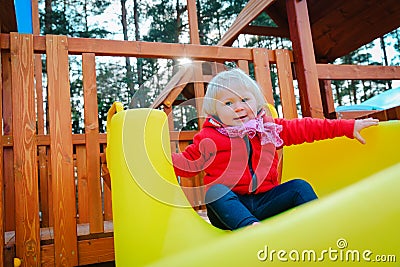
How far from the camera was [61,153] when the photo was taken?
1.50 m

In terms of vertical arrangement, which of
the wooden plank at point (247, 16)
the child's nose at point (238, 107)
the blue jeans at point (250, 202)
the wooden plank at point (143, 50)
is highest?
the wooden plank at point (247, 16)

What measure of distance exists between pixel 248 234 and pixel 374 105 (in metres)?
3.37

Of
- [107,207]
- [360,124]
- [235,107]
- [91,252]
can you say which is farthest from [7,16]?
[360,124]

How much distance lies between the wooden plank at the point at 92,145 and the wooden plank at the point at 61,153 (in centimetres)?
8

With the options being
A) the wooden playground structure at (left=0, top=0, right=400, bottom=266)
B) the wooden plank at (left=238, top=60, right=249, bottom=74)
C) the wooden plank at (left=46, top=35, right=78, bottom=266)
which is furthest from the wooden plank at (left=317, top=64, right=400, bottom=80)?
the wooden plank at (left=46, top=35, right=78, bottom=266)

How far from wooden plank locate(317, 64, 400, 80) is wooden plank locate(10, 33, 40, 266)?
1.44m

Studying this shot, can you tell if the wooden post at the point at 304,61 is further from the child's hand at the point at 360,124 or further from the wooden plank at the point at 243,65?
the child's hand at the point at 360,124

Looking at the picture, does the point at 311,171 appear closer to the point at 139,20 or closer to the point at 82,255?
the point at 82,255

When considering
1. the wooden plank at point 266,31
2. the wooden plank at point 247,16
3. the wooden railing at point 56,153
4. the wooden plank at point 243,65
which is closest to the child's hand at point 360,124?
the wooden railing at point 56,153

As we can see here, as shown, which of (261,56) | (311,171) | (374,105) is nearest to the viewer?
(311,171)

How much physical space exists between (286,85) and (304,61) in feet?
0.54

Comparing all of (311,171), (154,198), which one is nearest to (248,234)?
(154,198)

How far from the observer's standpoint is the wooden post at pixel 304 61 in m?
A: 1.89

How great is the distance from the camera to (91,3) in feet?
24.6
